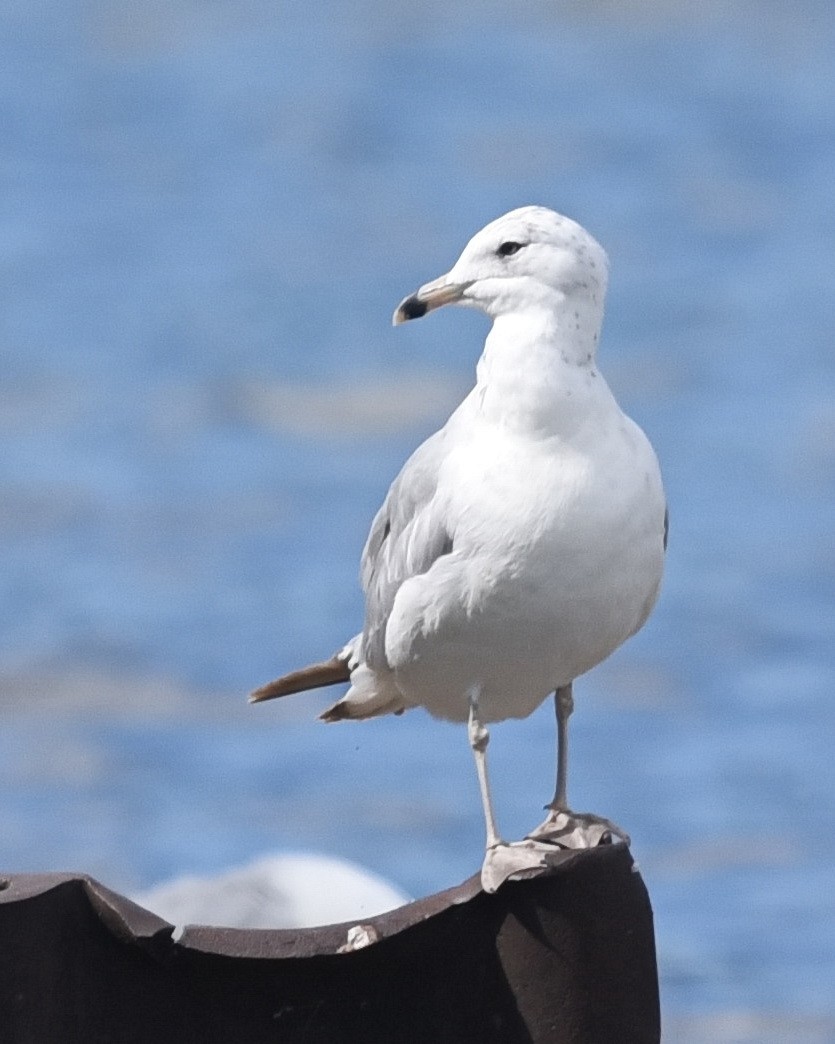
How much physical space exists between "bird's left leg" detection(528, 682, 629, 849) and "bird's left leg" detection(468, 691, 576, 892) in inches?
1.9

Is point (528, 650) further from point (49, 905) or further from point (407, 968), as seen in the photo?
point (49, 905)

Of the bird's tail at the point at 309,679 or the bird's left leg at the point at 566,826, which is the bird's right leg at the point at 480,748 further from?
the bird's tail at the point at 309,679

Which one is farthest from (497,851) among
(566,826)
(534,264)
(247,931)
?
(534,264)

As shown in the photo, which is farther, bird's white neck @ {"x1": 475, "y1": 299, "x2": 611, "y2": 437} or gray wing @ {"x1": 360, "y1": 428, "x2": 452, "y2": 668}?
gray wing @ {"x1": 360, "y1": 428, "x2": 452, "y2": 668}

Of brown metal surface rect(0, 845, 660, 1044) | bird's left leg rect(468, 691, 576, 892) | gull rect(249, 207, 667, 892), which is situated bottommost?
brown metal surface rect(0, 845, 660, 1044)

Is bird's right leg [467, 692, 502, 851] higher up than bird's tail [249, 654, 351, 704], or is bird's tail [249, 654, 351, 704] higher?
bird's tail [249, 654, 351, 704]

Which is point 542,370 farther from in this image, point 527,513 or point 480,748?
point 480,748

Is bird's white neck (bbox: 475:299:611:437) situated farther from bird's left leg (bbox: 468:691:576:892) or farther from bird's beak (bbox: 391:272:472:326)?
bird's left leg (bbox: 468:691:576:892)

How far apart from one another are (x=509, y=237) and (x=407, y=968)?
1.20m

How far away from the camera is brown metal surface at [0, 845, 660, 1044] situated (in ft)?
8.88

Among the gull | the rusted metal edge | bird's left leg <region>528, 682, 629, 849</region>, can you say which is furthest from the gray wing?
the rusted metal edge

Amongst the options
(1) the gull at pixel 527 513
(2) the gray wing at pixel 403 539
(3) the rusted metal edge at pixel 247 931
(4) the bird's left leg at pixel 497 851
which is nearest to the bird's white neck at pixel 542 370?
(1) the gull at pixel 527 513

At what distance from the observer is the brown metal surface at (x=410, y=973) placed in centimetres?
271

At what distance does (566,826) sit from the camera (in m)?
3.36
